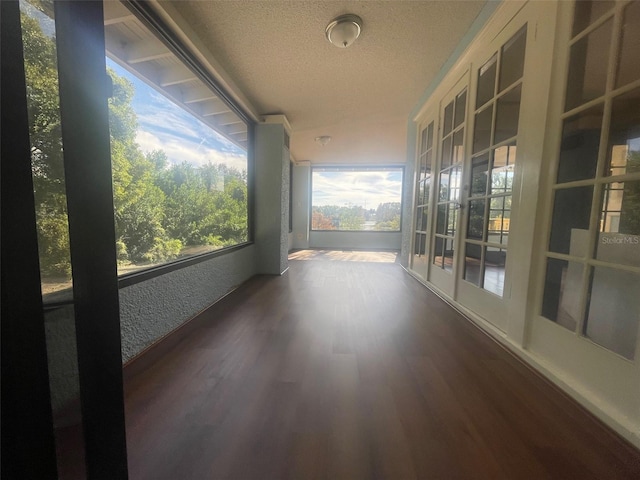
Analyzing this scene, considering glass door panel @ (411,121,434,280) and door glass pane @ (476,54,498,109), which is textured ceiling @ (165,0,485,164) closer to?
door glass pane @ (476,54,498,109)

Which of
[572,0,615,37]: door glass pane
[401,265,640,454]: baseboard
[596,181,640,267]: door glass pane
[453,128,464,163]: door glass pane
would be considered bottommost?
[401,265,640,454]: baseboard

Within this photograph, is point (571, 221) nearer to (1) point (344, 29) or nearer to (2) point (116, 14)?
(1) point (344, 29)

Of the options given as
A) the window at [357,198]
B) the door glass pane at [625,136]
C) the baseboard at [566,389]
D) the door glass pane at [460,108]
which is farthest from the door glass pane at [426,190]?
the window at [357,198]

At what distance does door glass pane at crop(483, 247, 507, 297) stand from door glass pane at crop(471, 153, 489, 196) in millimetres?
513

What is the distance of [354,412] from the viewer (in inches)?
41.8

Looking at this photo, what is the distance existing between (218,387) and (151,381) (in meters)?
0.37

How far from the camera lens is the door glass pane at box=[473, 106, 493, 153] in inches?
78.5

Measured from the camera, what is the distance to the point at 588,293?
1183mm

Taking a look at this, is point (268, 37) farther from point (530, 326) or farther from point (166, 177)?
point (530, 326)

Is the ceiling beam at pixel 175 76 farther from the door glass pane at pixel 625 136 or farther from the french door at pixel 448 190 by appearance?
the door glass pane at pixel 625 136

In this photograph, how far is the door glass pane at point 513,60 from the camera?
1.64 metres

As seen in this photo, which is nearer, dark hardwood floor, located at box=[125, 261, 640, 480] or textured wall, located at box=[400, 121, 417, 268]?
dark hardwood floor, located at box=[125, 261, 640, 480]

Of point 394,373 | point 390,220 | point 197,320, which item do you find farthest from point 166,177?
point 390,220

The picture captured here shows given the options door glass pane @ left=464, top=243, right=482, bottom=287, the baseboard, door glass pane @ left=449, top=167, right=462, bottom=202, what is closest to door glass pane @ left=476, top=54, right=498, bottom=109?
door glass pane @ left=449, top=167, right=462, bottom=202
